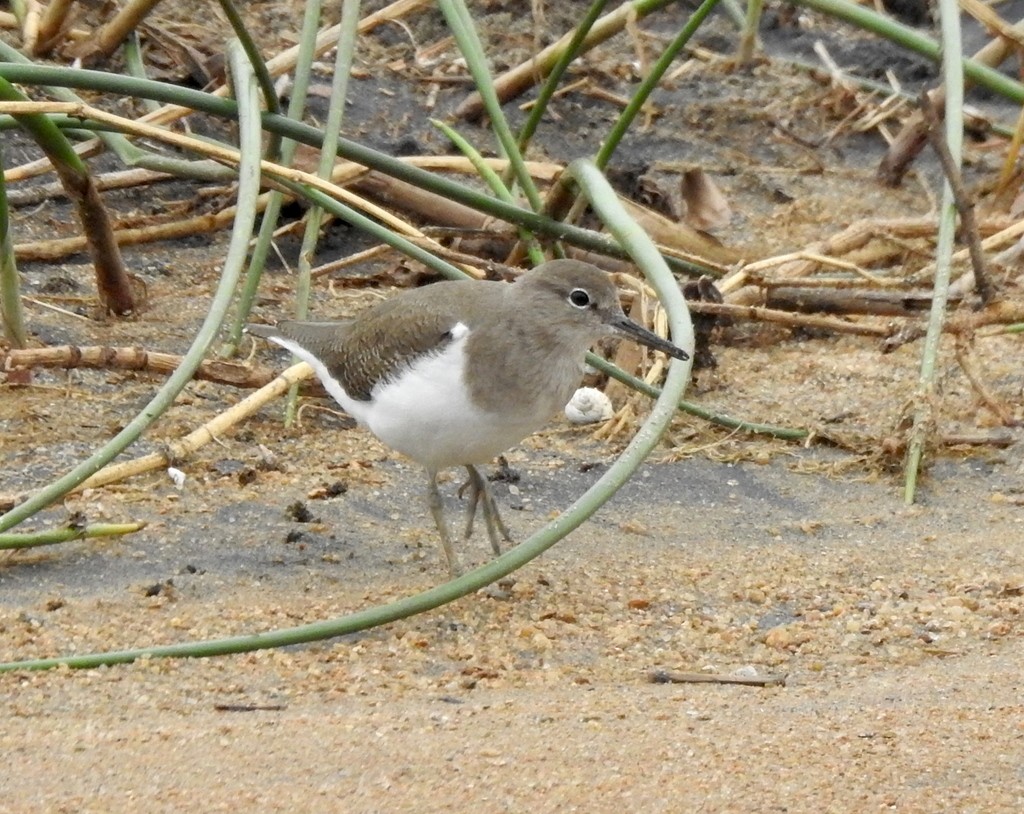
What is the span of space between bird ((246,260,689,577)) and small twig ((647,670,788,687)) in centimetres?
83

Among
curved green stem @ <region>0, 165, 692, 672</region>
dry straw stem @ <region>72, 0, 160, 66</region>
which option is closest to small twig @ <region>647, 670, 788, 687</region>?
curved green stem @ <region>0, 165, 692, 672</region>

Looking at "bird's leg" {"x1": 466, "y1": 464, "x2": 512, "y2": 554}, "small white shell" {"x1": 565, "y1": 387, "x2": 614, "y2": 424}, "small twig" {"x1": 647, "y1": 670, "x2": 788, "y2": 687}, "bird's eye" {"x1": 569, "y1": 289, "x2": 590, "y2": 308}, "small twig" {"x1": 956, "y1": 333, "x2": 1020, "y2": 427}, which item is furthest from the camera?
"small white shell" {"x1": 565, "y1": 387, "x2": 614, "y2": 424}

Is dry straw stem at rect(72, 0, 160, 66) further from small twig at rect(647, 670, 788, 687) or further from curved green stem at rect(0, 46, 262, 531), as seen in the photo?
small twig at rect(647, 670, 788, 687)

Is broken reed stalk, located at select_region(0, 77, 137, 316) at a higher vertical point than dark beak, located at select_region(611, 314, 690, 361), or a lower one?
higher

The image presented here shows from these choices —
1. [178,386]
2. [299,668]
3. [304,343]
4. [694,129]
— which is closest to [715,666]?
[299,668]

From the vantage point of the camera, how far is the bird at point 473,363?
167 inches

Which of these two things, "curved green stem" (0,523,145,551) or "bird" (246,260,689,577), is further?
"bird" (246,260,689,577)

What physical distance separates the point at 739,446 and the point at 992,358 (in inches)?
49.6

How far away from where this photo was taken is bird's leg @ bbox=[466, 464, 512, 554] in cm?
465

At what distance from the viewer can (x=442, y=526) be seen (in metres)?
4.55

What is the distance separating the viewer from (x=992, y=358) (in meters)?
6.06

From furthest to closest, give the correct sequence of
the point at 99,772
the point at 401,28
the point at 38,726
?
1. the point at 401,28
2. the point at 38,726
3. the point at 99,772

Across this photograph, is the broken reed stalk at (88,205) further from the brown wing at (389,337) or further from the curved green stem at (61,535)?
the curved green stem at (61,535)

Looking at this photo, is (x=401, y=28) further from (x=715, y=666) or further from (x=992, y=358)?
(x=715, y=666)
